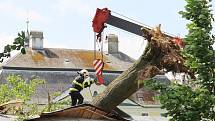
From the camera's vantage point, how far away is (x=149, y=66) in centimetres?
1052

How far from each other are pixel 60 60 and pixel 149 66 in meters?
45.7

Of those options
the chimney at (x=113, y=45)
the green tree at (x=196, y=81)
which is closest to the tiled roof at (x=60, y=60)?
the chimney at (x=113, y=45)

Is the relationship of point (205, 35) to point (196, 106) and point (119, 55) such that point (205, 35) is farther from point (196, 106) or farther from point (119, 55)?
point (119, 55)

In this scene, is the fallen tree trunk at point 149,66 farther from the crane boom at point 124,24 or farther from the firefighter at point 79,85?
the crane boom at point 124,24

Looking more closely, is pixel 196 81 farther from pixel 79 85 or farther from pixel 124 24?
pixel 124 24

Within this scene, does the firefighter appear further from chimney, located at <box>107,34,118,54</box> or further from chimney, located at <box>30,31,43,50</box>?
chimney, located at <box>107,34,118,54</box>

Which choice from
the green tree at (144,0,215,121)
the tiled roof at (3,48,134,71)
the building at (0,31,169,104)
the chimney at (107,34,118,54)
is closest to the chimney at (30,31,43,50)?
the building at (0,31,169,104)

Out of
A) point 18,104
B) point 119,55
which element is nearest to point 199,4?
point 18,104

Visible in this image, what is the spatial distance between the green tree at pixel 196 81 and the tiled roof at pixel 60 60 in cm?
4536

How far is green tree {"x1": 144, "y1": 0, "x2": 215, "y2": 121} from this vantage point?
7508 mm

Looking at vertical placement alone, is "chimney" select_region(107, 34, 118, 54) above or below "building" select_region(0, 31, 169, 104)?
above

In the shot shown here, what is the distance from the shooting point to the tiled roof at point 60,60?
53.7 meters

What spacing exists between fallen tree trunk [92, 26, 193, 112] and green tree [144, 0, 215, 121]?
2.29 metres

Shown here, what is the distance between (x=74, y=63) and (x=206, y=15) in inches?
1903
